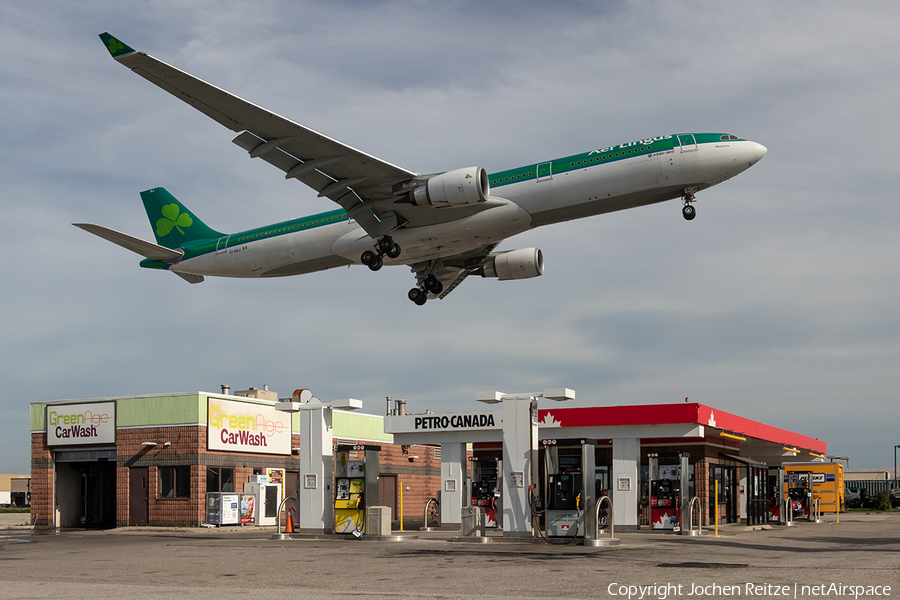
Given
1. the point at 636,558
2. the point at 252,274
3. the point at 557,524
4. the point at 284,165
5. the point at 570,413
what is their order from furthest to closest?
the point at 570,413 → the point at 252,274 → the point at 284,165 → the point at 557,524 → the point at 636,558

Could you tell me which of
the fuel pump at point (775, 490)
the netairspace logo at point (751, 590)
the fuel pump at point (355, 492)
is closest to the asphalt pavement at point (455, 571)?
the netairspace logo at point (751, 590)

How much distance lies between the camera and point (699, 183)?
25250 millimetres

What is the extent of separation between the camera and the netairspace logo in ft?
38.5

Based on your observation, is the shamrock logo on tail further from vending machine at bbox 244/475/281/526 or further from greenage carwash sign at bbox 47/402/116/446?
vending machine at bbox 244/475/281/526

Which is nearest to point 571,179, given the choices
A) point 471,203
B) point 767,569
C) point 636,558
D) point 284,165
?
point 471,203

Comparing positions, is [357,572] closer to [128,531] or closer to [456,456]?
[456,456]

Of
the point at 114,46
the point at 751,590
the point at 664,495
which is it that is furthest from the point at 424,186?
the point at 751,590

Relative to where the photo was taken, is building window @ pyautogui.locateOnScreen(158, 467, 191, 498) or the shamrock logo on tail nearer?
the shamrock logo on tail

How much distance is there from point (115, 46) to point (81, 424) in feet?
82.7

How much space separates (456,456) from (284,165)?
16.2m

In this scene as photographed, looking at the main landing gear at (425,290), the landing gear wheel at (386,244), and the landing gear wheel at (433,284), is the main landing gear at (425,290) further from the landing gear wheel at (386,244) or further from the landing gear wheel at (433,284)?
the landing gear wheel at (386,244)

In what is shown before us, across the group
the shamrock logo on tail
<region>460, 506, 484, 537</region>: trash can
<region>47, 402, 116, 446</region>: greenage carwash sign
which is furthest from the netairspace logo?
<region>47, 402, 116, 446</region>: greenage carwash sign

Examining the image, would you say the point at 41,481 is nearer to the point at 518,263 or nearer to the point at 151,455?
the point at 151,455

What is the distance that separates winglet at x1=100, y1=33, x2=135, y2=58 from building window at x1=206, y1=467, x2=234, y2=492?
2235 centimetres
